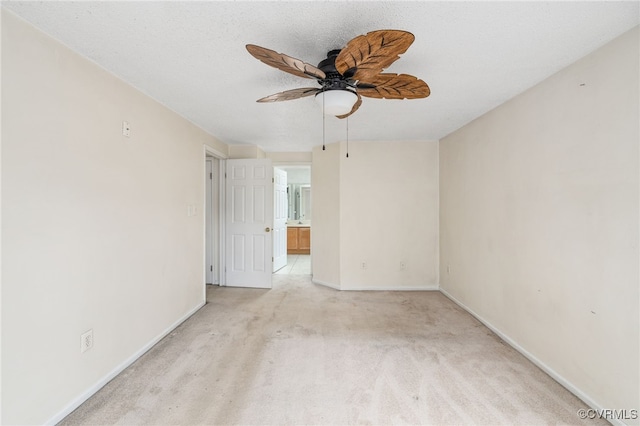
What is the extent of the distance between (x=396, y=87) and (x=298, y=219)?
6.44 metres

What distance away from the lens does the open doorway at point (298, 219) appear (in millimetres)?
6918

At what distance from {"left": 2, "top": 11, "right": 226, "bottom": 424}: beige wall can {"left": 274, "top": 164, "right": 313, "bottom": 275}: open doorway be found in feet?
12.8

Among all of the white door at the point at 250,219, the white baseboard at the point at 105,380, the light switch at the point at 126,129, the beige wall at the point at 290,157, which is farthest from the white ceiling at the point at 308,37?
the beige wall at the point at 290,157

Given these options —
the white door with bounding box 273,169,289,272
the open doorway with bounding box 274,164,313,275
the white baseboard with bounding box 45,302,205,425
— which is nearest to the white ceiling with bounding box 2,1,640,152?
the white baseboard with bounding box 45,302,205,425

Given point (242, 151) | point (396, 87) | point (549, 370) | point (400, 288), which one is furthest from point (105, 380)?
point (400, 288)

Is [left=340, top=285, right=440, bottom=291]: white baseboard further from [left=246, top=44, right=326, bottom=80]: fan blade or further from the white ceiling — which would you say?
[left=246, top=44, right=326, bottom=80]: fan blade

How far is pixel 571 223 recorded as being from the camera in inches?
75.5

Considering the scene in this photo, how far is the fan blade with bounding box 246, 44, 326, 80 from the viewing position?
128cm

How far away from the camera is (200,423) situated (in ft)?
5.35

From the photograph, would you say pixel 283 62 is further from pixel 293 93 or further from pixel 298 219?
pixel 298 219

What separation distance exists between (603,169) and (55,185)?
3.20 meters

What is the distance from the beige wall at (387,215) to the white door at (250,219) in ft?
3.54

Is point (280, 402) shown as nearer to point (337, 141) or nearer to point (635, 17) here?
point (635, 17)

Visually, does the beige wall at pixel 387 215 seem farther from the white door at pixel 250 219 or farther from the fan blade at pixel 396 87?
the fan blade at pixel 396 87
